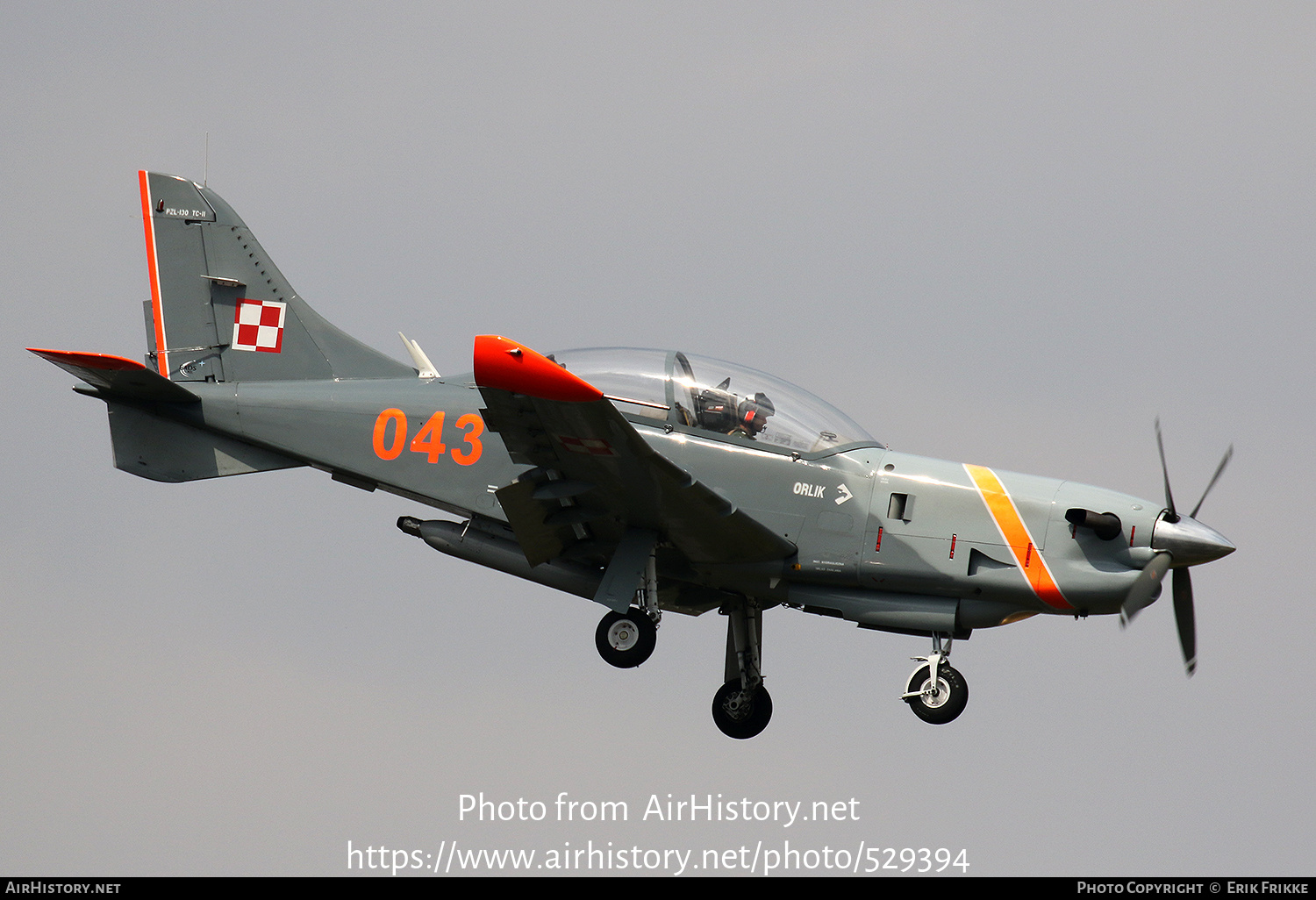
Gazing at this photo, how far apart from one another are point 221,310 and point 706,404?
5885 millimetres

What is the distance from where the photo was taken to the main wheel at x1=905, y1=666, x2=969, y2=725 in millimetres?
14688

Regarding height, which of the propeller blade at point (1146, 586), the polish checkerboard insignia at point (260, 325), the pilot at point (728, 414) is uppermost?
the polish checkerboard insignia at point (260, 325)

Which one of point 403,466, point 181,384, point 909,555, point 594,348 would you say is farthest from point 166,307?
point 909,555

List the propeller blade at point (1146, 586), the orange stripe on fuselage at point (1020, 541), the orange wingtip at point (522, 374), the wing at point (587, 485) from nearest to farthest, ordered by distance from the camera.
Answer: the orange wingtip at point (522, 374)
the wing at point (587, 485)
the propeller blade at point (1146, 586)
the orange stripe on fuselage at point (1020, 541)

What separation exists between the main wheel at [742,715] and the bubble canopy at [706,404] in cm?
291

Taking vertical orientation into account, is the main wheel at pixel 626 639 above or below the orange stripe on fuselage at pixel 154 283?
below

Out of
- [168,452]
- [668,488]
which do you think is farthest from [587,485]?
[168,452]

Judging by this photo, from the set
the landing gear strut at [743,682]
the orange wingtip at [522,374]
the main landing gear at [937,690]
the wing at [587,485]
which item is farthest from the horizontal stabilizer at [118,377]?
the main landing gear at [937,690]

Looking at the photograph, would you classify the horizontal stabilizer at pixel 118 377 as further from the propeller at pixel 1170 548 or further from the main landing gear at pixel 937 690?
the propeller at pixel 1170 548

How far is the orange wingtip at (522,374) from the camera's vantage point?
12562 millimetres

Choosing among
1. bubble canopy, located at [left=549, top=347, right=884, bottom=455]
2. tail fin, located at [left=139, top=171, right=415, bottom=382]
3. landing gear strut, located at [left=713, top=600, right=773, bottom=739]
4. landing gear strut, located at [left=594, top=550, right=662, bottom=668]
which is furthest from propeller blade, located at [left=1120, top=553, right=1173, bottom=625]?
tail fin, located at [left=139, top=171, right=415, bottom=382]

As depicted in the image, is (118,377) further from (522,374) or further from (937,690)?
(937,690)

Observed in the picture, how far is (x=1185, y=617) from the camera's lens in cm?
1465

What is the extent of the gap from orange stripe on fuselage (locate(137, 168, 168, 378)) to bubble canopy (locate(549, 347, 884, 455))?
16.6 ft
